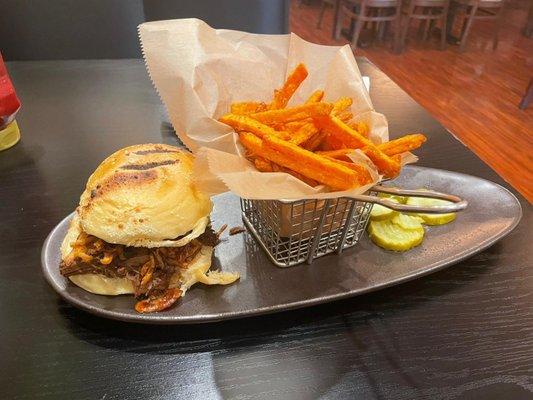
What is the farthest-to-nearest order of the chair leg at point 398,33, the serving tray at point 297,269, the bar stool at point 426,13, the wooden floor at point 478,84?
the chair leg at point 398,33
the bar stool at point 426,13
the wooden floor at point 478,84
the serving tray at point 297,269

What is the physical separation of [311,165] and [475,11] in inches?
226

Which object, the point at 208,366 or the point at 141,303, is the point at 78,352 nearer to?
the point at 141,303

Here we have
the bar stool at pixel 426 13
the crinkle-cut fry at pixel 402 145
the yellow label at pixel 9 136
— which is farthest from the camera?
the bar stool at pixel 426 13

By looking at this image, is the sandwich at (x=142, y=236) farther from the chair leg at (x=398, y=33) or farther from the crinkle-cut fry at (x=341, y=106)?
the chair leg at (x=398, y=33)

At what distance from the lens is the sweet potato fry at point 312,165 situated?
0.91 m

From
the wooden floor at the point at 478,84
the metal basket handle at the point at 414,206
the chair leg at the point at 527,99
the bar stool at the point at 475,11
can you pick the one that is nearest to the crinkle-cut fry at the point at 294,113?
the metal basket handle at the point at 414,206

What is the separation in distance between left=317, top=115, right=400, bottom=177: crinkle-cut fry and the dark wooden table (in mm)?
298

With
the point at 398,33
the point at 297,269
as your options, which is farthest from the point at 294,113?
the point at 398,33

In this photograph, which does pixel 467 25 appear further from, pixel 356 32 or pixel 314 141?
pixel 314 141

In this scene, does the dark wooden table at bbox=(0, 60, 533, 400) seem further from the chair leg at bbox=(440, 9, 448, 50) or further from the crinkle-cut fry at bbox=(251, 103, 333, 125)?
the chair leg at bbox=(440, 9, 448, 50)

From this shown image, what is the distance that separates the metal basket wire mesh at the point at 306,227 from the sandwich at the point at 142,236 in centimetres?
14

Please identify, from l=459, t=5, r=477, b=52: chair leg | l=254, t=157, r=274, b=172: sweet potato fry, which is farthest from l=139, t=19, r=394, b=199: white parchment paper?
l=459, t=5, r=477, b=52: chair leg

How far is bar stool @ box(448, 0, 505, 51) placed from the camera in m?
5.41

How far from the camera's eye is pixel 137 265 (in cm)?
96
